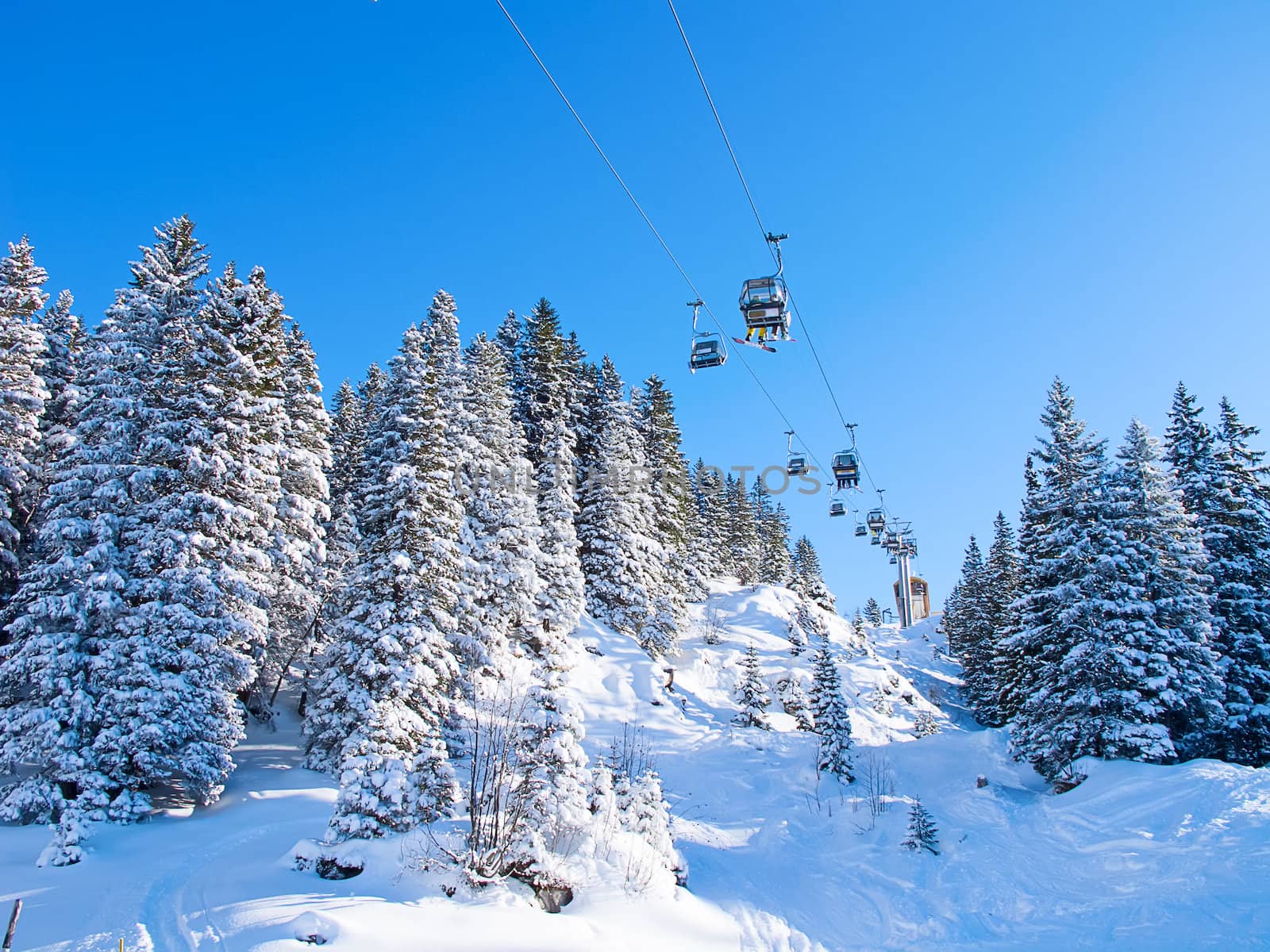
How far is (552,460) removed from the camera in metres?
35.0

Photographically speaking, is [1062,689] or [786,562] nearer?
[1062,689]

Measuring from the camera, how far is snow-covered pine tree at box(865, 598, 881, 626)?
120 m

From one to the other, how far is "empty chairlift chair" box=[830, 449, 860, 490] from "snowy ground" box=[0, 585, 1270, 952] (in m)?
11.9

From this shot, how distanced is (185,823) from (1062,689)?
2648cm

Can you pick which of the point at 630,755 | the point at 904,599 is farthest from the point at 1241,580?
the point at 904,599

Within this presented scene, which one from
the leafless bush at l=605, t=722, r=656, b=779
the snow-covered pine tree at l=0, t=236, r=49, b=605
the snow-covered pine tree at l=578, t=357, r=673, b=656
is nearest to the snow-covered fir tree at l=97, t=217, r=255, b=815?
the snow-covered pine tree at l=0, t=236, r=49, b=605

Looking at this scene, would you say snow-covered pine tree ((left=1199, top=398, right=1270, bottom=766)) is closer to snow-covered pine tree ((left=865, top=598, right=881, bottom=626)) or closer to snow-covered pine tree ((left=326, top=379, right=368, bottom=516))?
snow-covered pine tree ((left=326, top=379, right=368, bottom=516))

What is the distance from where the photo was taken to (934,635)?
315 feet

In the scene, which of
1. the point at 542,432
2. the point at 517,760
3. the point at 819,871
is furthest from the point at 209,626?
the point at 542,432

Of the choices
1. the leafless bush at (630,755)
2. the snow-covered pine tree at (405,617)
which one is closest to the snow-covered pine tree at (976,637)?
the leafless bush at (630,755)

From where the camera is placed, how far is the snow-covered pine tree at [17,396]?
21000 mm

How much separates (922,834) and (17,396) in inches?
1187

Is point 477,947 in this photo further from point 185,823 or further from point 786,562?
point 786,562

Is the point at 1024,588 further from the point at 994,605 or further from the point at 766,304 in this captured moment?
the point at 994,605
